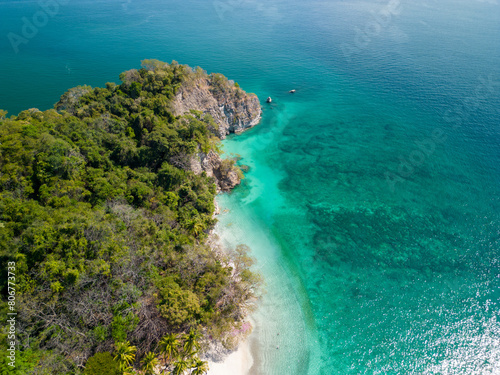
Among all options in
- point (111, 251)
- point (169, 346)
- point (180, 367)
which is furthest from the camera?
point (111, 251)

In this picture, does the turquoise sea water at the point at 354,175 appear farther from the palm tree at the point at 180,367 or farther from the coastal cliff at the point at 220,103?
the palm tree at the point at 180,367

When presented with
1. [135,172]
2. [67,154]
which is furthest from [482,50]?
[67,154]

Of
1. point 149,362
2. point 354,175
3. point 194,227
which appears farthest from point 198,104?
point 149,362

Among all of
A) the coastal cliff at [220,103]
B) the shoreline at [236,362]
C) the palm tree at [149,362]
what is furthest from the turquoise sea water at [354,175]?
the palm tree at [149,362]

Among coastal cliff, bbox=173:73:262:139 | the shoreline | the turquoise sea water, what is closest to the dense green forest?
the shoreline

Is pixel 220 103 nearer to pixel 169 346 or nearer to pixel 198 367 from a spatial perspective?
pixel 169 346

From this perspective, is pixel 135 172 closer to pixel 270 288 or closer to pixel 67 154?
pixel 67 154
